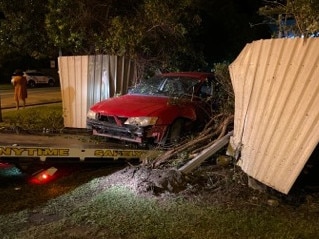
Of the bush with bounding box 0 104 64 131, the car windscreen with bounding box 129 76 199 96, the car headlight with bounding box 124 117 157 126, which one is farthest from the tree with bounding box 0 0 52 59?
the car headlight with bounding box 124 117 157 126

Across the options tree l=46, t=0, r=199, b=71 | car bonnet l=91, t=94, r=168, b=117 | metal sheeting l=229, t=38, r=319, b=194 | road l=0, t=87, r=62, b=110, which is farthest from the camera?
road l=0, t=87, r=62, b=110

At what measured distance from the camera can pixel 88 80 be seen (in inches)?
408

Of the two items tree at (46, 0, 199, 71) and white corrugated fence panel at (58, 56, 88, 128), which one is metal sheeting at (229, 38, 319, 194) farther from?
tree at (46, 0, 199, 71)

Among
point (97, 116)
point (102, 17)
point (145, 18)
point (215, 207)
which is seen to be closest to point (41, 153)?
point (97, 116)

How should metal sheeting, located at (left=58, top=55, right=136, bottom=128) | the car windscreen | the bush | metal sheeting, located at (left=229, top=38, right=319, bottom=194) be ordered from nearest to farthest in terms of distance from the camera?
A: metal sheeting, located at (left=229, top=38, right=319, bottom=194)
the car windscreen
metal sheeting, located at (left=58, top=55, right=136, bottom=128)
the bush

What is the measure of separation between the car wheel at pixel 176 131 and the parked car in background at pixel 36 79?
1173 inches

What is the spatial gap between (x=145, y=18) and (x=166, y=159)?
19.7 feet

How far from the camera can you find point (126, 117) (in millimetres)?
7777

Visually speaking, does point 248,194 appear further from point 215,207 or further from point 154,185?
point 154,185

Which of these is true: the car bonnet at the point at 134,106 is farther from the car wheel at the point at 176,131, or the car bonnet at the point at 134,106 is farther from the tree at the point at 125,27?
the tree at the point at 125,27

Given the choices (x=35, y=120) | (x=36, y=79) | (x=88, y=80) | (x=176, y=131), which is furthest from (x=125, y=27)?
(x=36, y=79)

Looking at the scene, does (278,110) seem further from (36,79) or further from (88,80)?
(36,79)

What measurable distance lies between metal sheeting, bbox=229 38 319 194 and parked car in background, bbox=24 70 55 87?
3203 cm

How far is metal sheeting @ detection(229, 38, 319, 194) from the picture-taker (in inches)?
192
